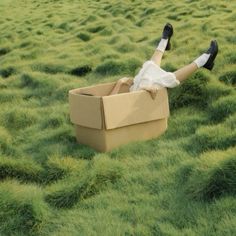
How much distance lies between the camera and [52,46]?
473 inches

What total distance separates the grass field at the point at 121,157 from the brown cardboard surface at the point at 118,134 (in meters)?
0.10

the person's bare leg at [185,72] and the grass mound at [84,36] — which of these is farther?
the grass mound at [84,36]

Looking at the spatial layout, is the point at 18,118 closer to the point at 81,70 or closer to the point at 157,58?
the point at 157,58

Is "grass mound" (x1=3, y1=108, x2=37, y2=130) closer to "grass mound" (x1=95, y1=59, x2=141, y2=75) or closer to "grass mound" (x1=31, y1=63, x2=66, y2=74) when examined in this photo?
"grass mound" (x1=95, y1=59, x2=141, y2=75)

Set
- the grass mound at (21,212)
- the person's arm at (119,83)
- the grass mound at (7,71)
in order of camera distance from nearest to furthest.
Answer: the grass mound at (21,212) → the person's arm at (119,83) → the grass mound at (7,71)

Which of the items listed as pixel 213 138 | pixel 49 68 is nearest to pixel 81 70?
pixel 49 68

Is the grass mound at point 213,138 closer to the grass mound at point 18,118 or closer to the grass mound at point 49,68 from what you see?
the grass mound at point 18,118

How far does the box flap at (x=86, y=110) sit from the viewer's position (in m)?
4.82

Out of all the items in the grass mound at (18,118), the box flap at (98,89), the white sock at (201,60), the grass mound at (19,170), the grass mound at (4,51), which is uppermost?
the white sock at (201,60)

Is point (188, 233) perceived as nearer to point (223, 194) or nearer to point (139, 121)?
point (223, 194)

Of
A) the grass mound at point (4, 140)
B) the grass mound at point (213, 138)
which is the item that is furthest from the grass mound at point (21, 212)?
the grass mound at point (213, 138)

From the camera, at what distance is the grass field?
346cm

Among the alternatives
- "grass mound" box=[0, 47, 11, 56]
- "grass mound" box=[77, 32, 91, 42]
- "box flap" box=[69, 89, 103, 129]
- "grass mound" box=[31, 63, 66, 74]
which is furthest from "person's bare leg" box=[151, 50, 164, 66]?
"grass mound" box=[0, 47, 11, 56]

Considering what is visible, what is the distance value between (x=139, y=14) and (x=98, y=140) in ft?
31.0
